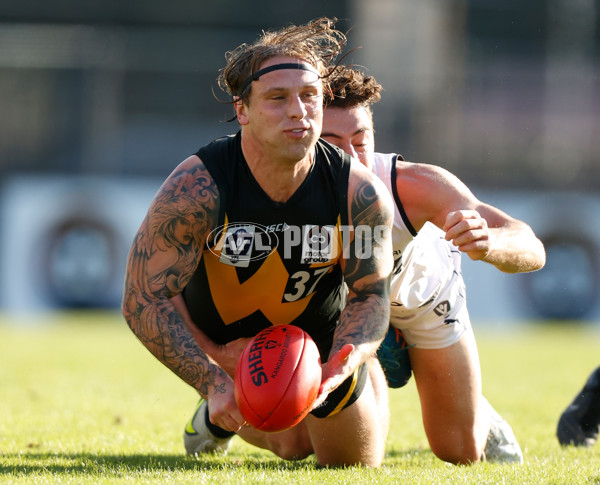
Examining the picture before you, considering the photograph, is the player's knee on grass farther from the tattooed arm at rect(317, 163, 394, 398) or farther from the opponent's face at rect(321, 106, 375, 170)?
the opponent's face at rect(321, 106, 375, 170)

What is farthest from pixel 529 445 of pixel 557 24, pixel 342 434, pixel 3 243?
pixel 557 24

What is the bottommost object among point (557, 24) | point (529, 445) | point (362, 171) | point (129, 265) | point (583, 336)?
point (583, 336)

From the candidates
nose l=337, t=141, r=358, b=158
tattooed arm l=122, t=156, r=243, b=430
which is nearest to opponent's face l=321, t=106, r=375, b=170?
nose l=337, t=141, r=358, b=158

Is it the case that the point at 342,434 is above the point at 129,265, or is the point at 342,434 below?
below

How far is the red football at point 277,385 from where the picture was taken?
159 inches

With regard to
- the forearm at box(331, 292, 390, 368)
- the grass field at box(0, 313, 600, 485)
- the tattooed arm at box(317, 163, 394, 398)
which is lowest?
the grass field at box(0, 313, 600, 485)

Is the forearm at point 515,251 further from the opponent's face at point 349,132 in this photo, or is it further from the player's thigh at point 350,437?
the player's thigh at point 350,437

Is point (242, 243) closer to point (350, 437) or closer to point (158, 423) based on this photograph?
point (350, 437)

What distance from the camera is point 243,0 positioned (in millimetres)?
19906

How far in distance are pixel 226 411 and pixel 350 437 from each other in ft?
3.76

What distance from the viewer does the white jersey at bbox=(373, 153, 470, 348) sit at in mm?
5414

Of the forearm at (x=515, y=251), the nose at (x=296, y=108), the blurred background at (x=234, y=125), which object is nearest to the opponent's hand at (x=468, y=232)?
the forearm at (x=515, y=251)

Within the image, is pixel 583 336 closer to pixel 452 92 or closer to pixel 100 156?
pixel 452 92

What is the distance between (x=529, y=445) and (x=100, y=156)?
11311mm
